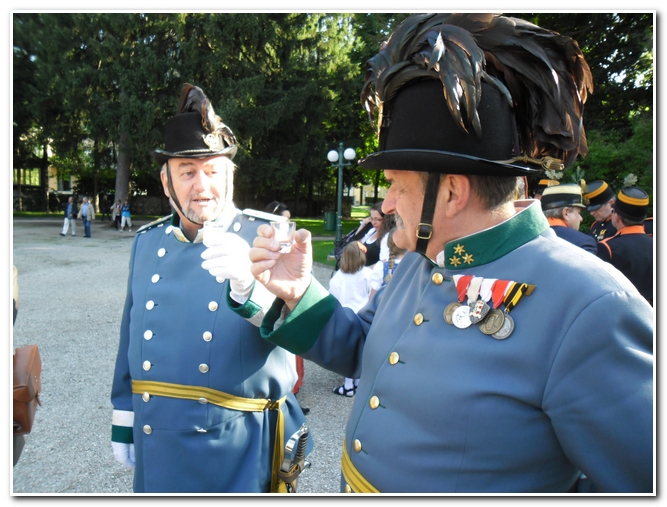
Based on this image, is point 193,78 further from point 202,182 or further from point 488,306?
point 488,306

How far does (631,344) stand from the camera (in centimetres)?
121

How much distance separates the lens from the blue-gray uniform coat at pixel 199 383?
7.39 feet

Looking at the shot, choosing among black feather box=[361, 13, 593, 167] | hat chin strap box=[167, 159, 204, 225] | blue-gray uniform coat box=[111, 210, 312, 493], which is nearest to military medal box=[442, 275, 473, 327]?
black feather box=[361, 13, 593, 167]

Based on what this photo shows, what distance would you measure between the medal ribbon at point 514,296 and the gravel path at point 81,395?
180cm

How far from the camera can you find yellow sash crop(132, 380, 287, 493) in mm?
2258

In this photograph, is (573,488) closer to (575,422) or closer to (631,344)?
(575,422)

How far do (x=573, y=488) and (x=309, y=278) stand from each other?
1007 millimetres

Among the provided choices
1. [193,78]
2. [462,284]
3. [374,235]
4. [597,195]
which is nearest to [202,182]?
[462,284]

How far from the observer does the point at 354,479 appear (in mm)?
1593

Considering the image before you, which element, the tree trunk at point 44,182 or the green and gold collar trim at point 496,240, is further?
the tree trunk at point 44,182

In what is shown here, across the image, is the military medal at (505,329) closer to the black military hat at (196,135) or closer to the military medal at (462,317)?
the military medal at (462,317)

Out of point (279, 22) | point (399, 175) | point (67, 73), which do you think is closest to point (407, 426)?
point (399, 175)

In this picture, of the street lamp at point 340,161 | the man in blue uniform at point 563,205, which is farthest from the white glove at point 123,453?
the street lamp at point 340,161

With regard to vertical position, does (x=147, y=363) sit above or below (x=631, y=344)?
below
